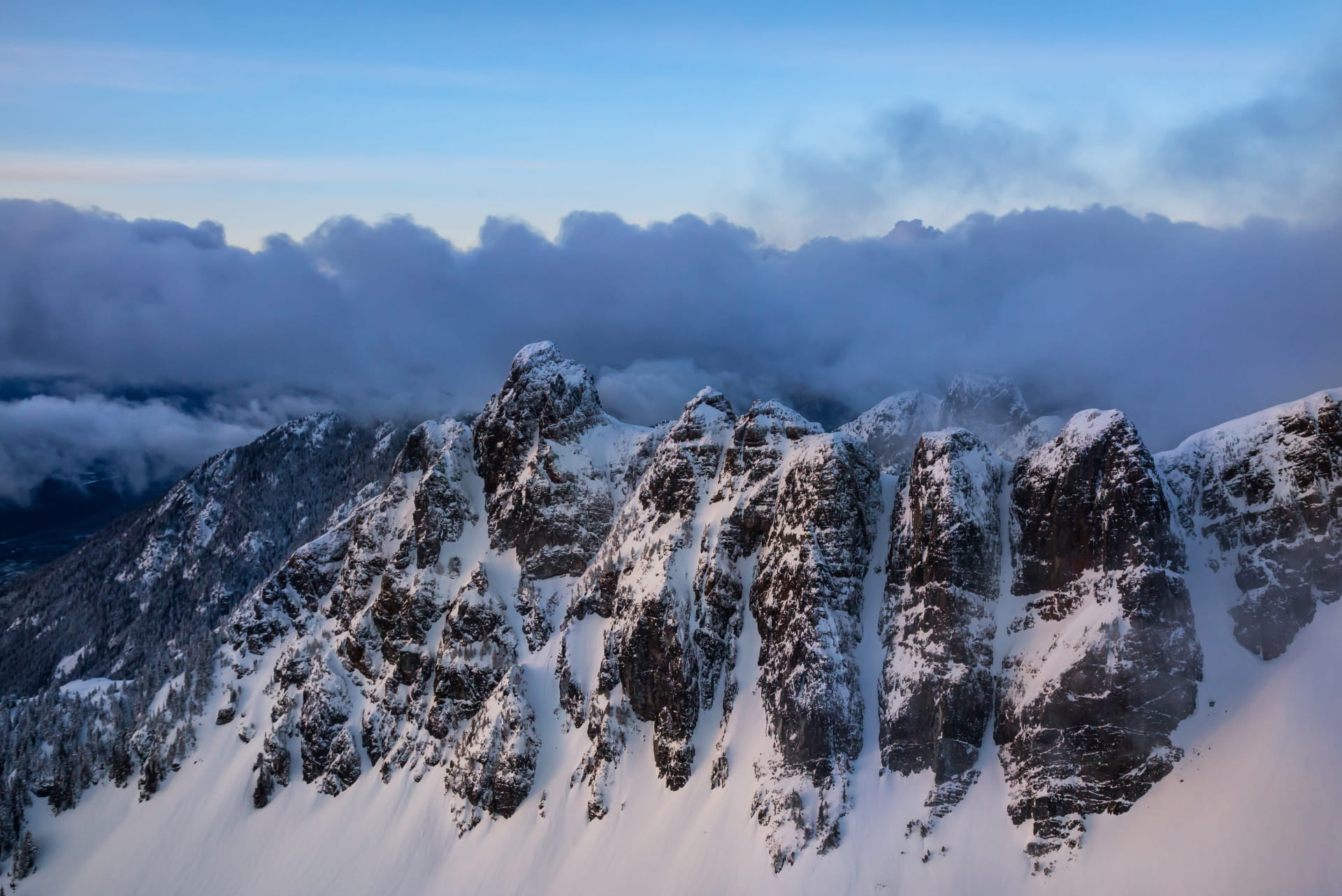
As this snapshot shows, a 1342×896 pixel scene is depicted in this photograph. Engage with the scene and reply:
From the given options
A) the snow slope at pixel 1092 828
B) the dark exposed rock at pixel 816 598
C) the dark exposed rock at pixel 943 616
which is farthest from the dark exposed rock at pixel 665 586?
the dark exposed rock at pixel 943 616

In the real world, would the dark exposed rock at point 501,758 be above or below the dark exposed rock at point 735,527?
below

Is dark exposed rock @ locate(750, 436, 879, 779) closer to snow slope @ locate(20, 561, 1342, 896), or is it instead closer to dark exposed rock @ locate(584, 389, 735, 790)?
snow slope @ locate(20, 561, 1342, 896)

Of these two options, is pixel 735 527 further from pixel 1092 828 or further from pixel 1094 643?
pixel 1092 828

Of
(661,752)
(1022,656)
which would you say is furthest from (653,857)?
(1022,656)

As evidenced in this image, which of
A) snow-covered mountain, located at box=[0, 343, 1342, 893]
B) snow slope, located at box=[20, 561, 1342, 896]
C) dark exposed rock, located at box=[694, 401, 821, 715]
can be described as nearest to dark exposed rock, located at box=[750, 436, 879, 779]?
snow-covered mountain, located at box=[0, 343, 1342, 893]

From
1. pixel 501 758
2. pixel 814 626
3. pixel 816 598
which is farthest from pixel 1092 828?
pixel 501 758

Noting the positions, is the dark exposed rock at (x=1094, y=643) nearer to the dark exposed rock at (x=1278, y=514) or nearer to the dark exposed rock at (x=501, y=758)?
the dark exposed rock at (x=1278, y=514)

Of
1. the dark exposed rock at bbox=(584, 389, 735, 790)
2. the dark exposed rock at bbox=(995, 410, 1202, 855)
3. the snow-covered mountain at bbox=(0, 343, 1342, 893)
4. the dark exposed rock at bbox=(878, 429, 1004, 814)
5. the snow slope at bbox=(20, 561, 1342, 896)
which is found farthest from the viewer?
the dark exposed rock at bbox=(584, 389, 735, 790)
